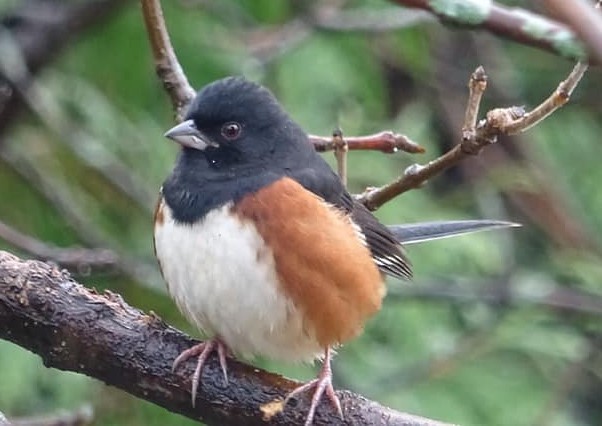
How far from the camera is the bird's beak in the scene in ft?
7.77

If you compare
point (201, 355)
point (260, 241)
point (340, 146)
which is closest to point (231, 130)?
point (340, 146)

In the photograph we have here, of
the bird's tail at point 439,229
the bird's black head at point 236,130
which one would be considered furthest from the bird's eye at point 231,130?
the bird's tail at point 439,229

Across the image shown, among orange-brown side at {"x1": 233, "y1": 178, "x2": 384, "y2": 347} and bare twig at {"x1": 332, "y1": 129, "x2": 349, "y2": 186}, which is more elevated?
bare twig at {"x1": 332, "y1": 129, "x2": 349, "y2": 186}

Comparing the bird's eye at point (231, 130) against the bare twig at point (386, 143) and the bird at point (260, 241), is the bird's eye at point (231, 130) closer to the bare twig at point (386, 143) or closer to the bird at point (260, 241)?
the bird at point (260, 241)

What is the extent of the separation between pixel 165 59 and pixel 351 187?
1621 mm

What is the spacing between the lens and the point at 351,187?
390cm

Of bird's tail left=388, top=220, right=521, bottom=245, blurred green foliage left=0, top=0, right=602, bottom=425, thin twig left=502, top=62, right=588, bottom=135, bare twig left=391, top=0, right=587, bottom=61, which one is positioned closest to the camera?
bare twig left=391, top=0, right=587, bottom=61

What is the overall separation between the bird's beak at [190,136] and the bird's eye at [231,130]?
0.13 ft

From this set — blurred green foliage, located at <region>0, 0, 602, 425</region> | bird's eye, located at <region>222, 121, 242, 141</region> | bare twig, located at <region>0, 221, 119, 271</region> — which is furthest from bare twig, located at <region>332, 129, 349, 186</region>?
blurred green foliage, located at <region>0, 0, 602, 425</region>

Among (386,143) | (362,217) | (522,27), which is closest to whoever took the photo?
(522,27)

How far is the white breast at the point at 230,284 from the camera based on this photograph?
2123 millimetres

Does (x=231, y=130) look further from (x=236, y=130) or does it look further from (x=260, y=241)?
(x=260, y=241)

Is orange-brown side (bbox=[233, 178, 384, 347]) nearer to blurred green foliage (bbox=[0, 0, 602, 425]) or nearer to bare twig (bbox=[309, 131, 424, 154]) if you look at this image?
bare twig (bbox=[309, 131, 424, 154])

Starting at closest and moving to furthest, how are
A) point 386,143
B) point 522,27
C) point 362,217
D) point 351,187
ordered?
point 522,27 < point 386,143 < point 362,217 < point 351,187
